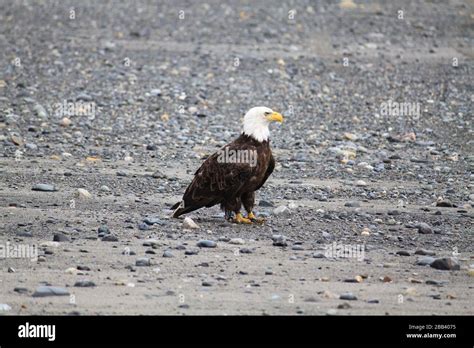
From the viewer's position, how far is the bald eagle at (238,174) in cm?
941

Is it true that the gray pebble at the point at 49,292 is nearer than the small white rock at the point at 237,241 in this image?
Yes

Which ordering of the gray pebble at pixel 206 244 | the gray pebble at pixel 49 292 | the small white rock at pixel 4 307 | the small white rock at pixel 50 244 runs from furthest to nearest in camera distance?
the gray pebble at pixel 206 244 < the small white rock at pixel 50 244 < the gray pebble at pixel 49 292 < the small white rock at pixel 4 307

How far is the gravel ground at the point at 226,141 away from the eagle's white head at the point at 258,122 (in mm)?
791

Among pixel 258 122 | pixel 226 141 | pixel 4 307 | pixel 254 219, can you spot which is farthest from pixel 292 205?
pixel 4 307

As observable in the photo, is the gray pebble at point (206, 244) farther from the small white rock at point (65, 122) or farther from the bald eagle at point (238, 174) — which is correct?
the small white rock at point (65, 122)

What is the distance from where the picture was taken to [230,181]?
9.41 meters

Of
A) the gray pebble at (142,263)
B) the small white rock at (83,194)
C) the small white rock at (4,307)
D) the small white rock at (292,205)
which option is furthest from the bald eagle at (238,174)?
the small white rock at (4,307)

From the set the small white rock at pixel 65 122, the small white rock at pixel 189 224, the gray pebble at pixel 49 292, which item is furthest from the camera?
the small white rock at pixel 65 122

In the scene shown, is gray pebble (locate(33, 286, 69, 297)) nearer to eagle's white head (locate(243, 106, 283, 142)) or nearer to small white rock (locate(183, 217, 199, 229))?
small white rock (locate(183, 217, 199, 229))

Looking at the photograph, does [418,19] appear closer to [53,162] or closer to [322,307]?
[53,162]

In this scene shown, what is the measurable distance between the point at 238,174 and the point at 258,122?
537 mm

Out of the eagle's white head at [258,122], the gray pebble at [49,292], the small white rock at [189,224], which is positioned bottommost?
the gray pebble at [49,292]

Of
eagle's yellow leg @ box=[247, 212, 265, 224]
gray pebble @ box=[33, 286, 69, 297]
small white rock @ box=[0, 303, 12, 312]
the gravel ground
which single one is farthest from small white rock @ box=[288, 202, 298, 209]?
small white rock @ box=[0, 303, 12, 312]

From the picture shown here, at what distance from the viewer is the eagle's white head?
31.3ft
